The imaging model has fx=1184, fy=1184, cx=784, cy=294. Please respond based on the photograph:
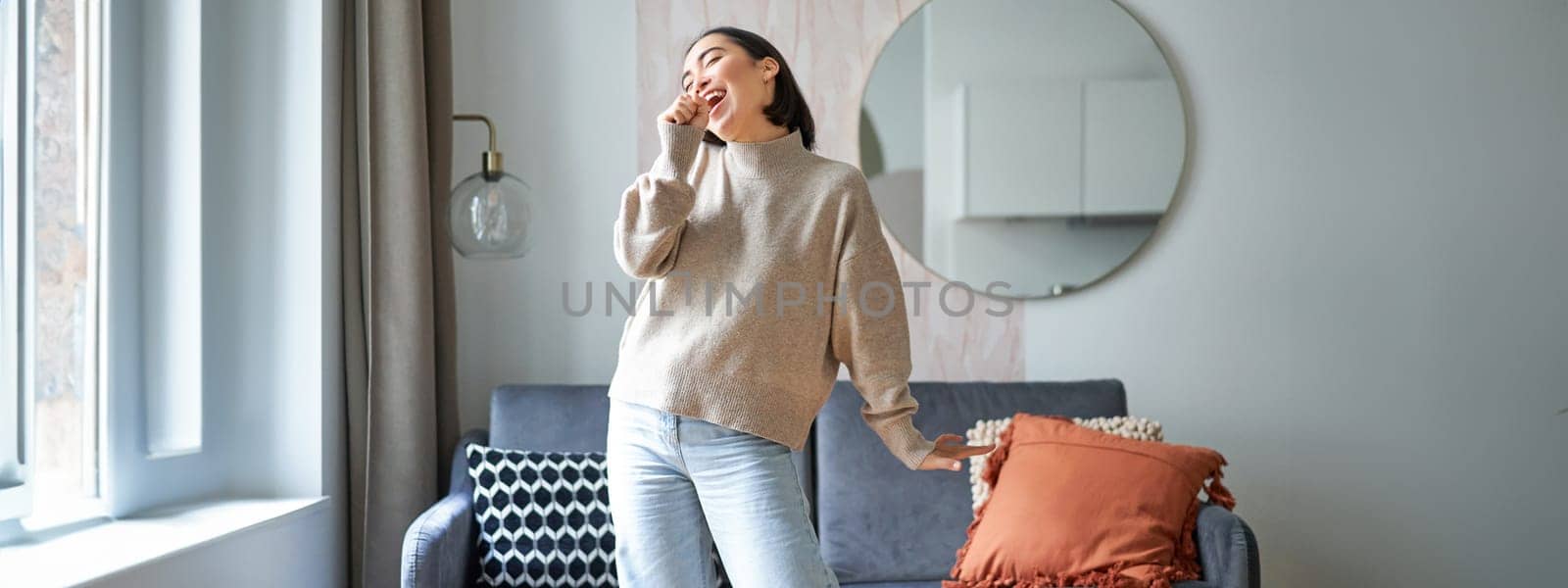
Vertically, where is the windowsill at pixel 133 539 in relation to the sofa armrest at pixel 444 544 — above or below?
above

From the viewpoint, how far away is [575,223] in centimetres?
303

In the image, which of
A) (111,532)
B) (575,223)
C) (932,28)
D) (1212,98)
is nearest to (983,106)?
(932,28)

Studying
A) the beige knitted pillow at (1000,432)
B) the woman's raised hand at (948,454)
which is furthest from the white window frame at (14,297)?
the beige knitted pillow at (1000,432)

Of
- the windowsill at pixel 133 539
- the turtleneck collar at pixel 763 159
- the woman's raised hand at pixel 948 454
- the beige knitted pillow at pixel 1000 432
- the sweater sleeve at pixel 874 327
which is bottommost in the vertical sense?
the windowsill at pixel 133 539

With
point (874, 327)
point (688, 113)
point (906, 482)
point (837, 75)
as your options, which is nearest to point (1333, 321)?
point (906, 482)

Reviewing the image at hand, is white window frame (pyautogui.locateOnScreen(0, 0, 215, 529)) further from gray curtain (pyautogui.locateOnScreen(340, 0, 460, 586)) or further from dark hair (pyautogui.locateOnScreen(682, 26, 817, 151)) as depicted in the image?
dark hair (pyautogui.locateOnScreen(682, 26, 817, 151))

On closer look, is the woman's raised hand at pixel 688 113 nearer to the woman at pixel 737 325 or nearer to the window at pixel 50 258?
the woman at pixel 737 325

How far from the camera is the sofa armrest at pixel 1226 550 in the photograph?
2.18m

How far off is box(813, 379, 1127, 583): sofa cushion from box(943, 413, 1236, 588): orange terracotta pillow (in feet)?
0.39

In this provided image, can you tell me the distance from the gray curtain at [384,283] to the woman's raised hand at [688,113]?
1.30 meters

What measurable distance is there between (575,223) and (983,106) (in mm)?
1081

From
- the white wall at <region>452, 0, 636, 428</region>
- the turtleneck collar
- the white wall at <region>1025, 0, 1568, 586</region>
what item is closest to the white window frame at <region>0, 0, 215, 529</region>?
the white wall at <region>452, 0, 636, 428</region>

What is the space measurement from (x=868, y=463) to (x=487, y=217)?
0.98 m

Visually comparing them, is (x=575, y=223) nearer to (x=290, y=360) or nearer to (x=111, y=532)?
(x=290, y=360)
